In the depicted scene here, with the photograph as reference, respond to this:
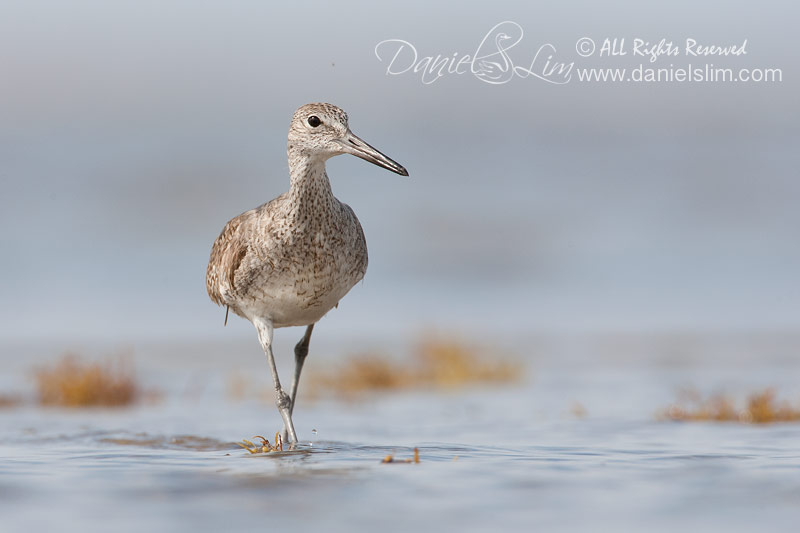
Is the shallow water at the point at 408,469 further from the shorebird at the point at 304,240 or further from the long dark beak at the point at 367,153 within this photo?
the long dark beak at the point at 367,153

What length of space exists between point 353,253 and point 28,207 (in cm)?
2327

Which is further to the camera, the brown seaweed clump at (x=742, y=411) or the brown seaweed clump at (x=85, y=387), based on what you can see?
the brown seaweed clump at (x=85, y=387)

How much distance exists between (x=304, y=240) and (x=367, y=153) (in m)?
0.73

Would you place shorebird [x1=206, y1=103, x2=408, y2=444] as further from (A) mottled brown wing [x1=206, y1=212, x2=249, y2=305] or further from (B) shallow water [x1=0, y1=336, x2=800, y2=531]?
(B) shallow water [x1=0, y1=336, x2=800, y2=531]

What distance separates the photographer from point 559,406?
10227 mm

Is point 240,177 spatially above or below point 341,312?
above

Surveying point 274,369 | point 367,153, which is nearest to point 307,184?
point 367,153

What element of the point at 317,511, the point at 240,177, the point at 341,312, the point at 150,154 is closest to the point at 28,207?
the point at 240,177

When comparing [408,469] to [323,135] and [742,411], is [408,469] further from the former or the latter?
[742,411]

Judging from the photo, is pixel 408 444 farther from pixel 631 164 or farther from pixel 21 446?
pixel 631 164

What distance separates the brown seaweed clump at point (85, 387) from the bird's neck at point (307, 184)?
4543 mm

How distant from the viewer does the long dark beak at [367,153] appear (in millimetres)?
7285

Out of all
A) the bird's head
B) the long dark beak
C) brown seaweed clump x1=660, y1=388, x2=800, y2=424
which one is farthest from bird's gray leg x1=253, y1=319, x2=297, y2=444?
brown seaweed clump x1=660, y1=388, x2=800, y2=424

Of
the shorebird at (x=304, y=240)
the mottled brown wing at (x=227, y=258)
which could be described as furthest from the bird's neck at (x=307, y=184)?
the mottled brown wing at (x=227, y=258)
